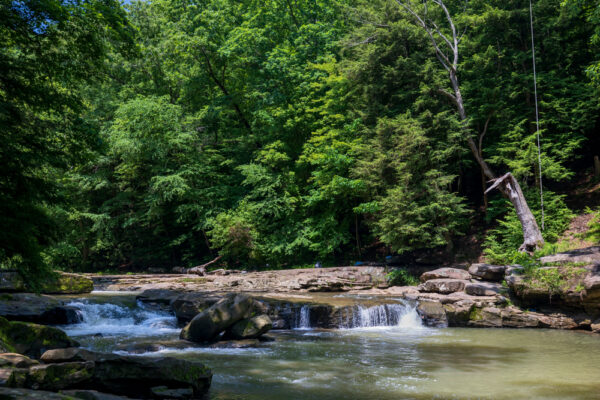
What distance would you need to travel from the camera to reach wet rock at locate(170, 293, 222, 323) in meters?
11.5

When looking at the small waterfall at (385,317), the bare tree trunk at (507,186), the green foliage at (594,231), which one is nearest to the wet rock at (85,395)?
the small waterfall at (385,317)

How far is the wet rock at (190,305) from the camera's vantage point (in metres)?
11.5

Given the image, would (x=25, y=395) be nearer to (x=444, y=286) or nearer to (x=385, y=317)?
(x=385, y=317)

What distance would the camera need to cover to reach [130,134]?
2388 centimetres

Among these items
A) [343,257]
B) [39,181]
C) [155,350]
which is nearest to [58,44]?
[39,181]

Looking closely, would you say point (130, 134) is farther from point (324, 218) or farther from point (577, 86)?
point (577, 86)

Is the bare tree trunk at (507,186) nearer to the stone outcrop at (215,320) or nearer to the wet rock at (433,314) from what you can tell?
the wet rock at (433,314)

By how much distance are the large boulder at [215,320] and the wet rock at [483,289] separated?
737 cm

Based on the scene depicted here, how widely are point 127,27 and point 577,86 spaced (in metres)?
17.3

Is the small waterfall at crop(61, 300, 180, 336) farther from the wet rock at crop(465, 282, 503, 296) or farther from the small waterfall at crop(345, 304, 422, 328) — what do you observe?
the wet rock at crop(465, 282, 503, 296)

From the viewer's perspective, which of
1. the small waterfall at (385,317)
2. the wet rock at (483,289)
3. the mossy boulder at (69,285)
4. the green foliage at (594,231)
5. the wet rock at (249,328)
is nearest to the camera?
the wet rock at (249,328)

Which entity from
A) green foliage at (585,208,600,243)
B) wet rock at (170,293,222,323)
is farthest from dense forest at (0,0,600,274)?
wet rock at (170,293,222,323)

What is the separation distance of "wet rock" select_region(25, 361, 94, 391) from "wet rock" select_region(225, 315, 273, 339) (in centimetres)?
459

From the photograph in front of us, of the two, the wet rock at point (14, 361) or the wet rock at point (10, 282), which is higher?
the wet rock at point (10, 282)
